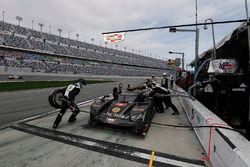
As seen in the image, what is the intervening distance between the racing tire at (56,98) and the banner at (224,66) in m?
4.89

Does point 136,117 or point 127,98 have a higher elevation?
point 127,98

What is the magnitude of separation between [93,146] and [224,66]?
4539 mm

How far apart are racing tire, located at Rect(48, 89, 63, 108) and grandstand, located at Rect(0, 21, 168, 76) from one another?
3381cm

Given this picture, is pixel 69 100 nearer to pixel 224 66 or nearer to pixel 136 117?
pixel 136 117

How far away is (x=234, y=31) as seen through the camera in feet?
12.4

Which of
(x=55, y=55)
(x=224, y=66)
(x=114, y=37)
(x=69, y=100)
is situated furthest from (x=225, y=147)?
(x=55, y=55)

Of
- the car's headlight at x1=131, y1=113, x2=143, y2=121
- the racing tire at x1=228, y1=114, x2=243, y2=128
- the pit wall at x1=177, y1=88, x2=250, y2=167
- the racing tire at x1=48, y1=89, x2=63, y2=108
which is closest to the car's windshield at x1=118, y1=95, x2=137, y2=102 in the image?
the car's headlight at x1=131, y1=113, x2=143, y2=121

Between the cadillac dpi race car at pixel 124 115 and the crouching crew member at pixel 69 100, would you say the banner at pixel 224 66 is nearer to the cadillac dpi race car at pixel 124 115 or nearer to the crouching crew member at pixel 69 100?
the cadillac dpi race car at pixel 124 115

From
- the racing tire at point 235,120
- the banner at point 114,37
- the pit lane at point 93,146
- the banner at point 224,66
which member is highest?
the banner at point 114,37

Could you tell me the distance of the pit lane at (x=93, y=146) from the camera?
2.69 m

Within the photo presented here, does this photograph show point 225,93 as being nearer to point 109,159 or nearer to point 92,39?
point 109,159

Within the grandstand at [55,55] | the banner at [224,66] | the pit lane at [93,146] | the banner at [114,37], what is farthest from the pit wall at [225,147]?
the grandstand at [55,55]

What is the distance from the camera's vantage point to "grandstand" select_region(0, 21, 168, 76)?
35.3m

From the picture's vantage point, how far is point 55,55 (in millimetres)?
43156
